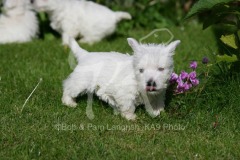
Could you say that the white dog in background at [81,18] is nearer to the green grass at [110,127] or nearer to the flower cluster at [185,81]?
the green grass at [110,127]

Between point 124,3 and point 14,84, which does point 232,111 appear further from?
point 124,3

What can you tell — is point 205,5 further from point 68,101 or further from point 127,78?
point 68,101

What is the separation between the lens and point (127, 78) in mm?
3984

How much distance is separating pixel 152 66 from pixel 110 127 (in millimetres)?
599

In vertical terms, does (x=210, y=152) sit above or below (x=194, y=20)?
above

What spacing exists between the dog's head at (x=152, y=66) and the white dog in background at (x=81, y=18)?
9.46ft

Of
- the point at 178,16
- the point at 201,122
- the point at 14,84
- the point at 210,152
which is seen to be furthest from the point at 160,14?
the point at 210,152

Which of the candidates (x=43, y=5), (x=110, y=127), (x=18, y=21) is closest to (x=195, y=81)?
(x=110, y=127)

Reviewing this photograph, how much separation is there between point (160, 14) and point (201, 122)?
4.23 m

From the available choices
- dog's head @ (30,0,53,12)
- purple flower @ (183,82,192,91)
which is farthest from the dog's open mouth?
dog's head @ (30,0,53,12)

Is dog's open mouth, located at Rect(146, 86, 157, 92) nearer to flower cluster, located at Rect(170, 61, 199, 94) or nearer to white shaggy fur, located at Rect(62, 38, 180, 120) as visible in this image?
white shaggy fur, located at Rect(62, 38, 180, 120)

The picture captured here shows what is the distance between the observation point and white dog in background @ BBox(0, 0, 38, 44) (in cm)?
687

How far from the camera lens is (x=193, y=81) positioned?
4375mm

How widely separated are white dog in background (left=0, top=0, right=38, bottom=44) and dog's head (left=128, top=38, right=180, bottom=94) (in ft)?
11.1
